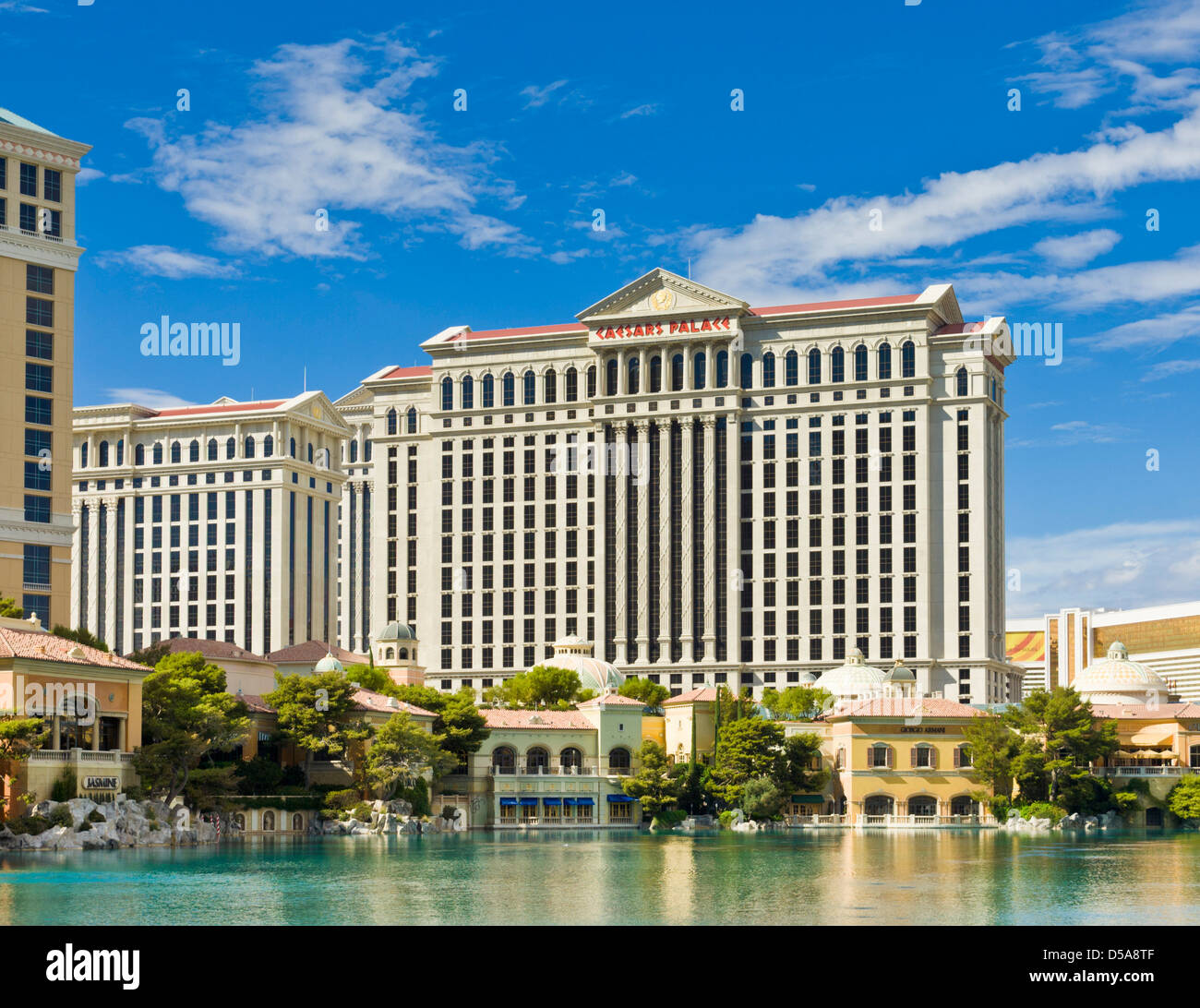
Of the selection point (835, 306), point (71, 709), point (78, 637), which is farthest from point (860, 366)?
point (71, 709)

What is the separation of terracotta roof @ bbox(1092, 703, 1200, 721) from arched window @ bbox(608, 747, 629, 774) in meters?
37.3

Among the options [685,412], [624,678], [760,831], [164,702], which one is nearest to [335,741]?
[164,702]

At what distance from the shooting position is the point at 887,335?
16250cm

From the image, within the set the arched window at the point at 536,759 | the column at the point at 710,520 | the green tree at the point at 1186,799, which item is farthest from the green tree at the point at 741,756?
the column at the point at 710,520

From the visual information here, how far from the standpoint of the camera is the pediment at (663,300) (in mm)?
165750

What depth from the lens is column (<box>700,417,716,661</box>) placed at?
166 metres

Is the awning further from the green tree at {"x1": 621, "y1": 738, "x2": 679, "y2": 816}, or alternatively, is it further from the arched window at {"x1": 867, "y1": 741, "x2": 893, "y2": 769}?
the green tree at {"x1": 621, "y1": 738, "x2": 679, "y2": 816}

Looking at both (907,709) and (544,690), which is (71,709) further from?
(907,709)

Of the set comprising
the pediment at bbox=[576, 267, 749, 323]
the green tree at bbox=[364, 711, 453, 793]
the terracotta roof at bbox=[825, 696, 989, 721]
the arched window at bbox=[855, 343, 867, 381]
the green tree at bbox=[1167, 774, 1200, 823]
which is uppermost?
the pediment at bbox=[576, 267, 749, 323]

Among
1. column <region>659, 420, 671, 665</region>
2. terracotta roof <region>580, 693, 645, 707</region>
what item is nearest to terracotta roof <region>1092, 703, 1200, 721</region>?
terracotta roof <region>580, 693, 645, 707</region>

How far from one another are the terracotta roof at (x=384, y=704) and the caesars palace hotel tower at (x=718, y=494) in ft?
152

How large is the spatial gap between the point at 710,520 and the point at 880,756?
43650 millimetres

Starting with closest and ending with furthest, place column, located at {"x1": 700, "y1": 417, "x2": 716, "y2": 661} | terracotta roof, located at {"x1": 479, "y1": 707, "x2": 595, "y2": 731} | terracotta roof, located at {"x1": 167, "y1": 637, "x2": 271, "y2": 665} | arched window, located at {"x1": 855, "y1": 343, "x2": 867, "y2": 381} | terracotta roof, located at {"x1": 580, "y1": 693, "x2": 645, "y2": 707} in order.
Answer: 1. terracotta roof, located at {"x1": 167, "y1": 637, "x2": 271, "y2": 665}
2. terracotta roof, located at {"x1": 479, "y1": 707, "x2": 595, "y2": 731}
3. terracotta roof, located at {"x1": 580, "y1": 693, "x2": 645, "y2": 707}
4. arched window, located at {"x1": 855, "y1": 343, "x2": 867, "y2": 381}
5. column, located at {"x1": 700, "y1": 417, "x2": 716, "y2": 661}
